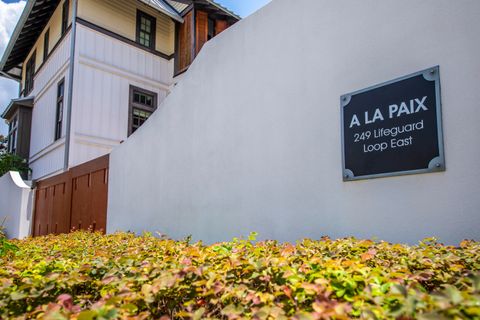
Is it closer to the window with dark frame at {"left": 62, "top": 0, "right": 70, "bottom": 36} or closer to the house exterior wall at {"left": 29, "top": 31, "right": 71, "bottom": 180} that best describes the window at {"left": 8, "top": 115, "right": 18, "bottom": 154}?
the house exterior wall at {"left": 29, "top": 31, "right": 71, "bottom": 180}

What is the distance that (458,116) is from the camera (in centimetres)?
293

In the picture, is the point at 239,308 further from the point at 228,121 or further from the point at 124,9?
the point at 124,9

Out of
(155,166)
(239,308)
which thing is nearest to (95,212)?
(155,166)

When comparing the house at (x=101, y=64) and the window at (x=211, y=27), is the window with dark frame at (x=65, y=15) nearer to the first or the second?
the house at (x=101, y=64)

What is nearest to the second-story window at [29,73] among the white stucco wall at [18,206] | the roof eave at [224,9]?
the white stucco wall at [18,206]

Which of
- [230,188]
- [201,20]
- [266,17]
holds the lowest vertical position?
[230,188]

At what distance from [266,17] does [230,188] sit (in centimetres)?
Result: 213

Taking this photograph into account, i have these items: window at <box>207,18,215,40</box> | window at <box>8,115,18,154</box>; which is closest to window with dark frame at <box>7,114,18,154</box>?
window at <box>8,115,18,154</box>

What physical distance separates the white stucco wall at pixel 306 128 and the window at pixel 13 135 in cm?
1167

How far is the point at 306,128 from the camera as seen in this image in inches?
157

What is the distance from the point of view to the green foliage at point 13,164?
13.7 m

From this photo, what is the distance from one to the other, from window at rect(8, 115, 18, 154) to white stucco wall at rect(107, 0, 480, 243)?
11675mm

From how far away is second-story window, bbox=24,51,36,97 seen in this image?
15.4 m

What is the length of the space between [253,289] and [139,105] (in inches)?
455
